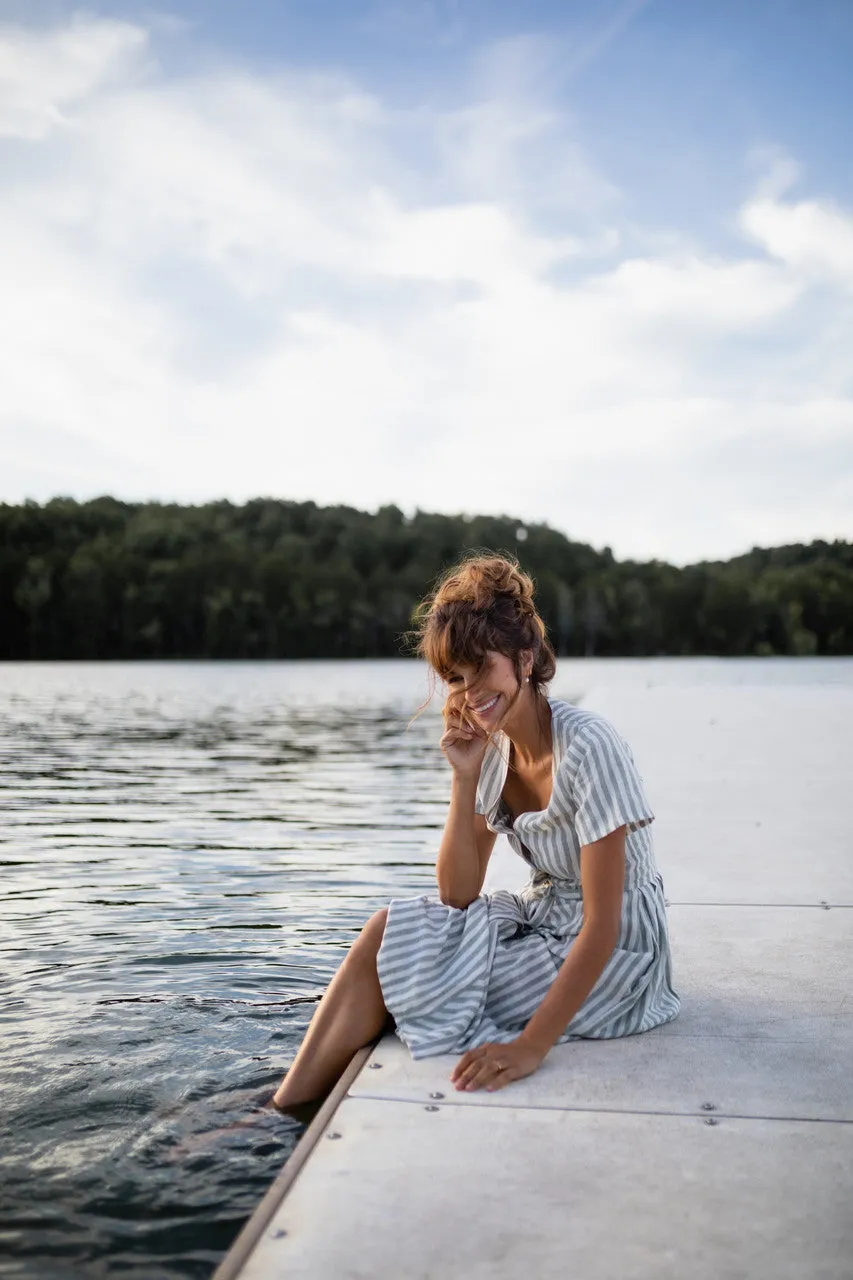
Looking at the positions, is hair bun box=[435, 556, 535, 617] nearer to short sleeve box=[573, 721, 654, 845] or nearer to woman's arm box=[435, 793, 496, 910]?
short sleeve box=[573, 721, 654, 845]

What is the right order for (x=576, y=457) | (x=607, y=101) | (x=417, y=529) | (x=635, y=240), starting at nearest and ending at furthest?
(x=607, y=101) → (x=635, y=240) → (x=576, y=457) → (x=417, y=529)

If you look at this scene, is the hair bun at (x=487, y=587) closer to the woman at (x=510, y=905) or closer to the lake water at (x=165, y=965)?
the woman at (x=510, y=905)

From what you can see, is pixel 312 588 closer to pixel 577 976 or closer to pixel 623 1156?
pixel 577 976

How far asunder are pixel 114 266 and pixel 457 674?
3292 centimetres

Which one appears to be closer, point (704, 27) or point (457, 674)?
point (457, 674)

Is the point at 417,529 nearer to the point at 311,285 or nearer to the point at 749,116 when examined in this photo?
the point at 311,285

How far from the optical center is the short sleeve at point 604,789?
2928mm

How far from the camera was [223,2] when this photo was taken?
18.0m

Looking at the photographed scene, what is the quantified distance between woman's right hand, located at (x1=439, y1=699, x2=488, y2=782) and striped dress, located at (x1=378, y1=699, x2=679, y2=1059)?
10 cm

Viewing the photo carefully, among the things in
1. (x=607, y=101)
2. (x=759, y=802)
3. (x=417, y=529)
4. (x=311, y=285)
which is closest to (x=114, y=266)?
(x=311, y=285)

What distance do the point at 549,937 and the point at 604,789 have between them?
56 centimetres

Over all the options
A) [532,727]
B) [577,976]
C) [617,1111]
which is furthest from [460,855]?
[617,1111]

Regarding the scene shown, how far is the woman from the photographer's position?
2936 mm

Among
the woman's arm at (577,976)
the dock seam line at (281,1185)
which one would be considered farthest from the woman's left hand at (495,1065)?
the dock seam line at (281,1185)
